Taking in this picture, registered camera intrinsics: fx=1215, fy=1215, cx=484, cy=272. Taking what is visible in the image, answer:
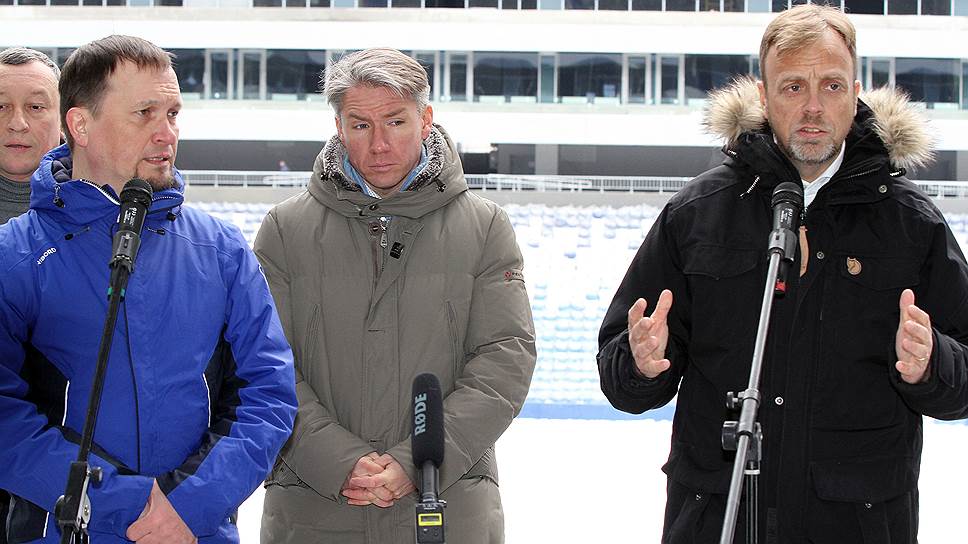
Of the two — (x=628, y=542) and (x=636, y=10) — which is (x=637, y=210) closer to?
(x=636, y=10)

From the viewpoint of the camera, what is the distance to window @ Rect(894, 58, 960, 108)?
23.8m

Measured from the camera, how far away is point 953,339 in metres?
1.86

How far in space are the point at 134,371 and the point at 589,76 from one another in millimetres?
22811

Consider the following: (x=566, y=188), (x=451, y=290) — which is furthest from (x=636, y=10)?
(x=451, y=290)

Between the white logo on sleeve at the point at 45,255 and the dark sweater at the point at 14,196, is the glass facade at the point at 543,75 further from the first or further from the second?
the white logo on sleeve at the point at 45,255

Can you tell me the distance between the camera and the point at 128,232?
5.08 feet

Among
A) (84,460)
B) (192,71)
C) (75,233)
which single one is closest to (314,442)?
(75,233)

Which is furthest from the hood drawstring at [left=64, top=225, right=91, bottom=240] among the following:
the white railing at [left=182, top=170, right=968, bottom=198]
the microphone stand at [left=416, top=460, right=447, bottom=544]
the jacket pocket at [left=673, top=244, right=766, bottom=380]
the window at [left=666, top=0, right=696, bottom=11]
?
the window at [left=666, top=0, right=696, bottom=11]

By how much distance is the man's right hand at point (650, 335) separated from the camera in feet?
5.97

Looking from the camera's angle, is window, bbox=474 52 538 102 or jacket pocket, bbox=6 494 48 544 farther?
window, bbox=474 52 538 102

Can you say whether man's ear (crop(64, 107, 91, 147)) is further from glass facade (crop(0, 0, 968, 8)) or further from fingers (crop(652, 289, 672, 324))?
glass facade (crop(0, 0, 968, 8))

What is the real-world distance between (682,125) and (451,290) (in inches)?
Answer: 843

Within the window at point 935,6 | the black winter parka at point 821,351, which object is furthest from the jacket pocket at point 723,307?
the window at point 935,6

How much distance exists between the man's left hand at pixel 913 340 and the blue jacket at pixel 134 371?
2.93 ft
